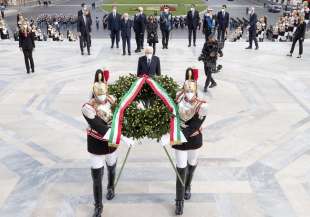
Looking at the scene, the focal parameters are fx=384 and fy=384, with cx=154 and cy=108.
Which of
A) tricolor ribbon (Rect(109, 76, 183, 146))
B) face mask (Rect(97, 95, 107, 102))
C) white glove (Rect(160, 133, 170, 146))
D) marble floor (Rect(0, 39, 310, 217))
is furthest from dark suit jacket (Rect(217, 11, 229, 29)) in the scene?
face mask (Rect(97, 95, 107, 102))

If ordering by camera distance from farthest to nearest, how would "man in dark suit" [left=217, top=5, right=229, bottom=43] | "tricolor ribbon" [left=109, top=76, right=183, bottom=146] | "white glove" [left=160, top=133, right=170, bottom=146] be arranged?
"man in dark suit" [left=217, top=5, right=229, bottom=43]
"white glove" [left=160, top=133, right=170, bottom=146]
"tricolor ribbon" [left=109, top=76, right=183, bottom=146]

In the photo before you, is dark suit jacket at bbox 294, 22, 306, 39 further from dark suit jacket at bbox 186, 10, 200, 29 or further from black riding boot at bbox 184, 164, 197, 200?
black riding boot at bbox 184, 164, 197, 200

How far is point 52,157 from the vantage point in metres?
6.81

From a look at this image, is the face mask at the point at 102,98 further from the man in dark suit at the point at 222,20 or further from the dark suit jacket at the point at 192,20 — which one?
the man in dark suit at the point at 222,20

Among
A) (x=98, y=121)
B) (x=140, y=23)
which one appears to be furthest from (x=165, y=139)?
(x=140, y=23)

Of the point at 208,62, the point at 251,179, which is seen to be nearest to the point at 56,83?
the point at 208,62

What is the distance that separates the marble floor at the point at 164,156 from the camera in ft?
17.7

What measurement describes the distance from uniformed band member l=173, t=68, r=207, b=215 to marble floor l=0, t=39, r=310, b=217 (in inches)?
26.5

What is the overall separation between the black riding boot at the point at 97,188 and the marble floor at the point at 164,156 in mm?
247

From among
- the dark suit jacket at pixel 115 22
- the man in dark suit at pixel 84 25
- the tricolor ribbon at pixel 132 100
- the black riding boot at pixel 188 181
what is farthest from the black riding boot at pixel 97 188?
the dark suit jacket at pixel 115 22

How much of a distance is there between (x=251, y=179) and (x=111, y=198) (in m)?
2.23

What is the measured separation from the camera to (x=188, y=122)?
15.4 feet

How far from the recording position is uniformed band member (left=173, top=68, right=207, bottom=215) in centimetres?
462

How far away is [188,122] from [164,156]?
2252 mm
